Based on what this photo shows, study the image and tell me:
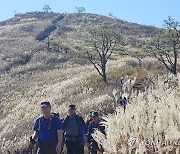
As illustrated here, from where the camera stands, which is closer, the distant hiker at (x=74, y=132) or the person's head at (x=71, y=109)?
the person's head at (x=71, y=109)

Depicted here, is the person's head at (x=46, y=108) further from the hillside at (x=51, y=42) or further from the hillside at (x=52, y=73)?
the hillside at (x=51, y=42)

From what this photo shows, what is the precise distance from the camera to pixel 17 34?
85.3 m

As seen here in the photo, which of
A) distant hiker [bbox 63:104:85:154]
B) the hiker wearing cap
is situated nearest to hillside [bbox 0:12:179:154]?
distant hiker [bbox 63:104:85:154]

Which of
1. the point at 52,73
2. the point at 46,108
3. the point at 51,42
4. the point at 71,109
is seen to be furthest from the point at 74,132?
the point at 51,42

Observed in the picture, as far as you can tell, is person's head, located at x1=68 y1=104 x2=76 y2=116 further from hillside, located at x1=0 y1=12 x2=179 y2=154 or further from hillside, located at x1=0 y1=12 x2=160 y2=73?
hillside, located at x1=0 y1=12 x2=160 y2=73

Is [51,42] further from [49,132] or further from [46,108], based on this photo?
[46,108]

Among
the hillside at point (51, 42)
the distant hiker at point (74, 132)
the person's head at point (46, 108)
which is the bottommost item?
the distant hiker at point (74, 132)

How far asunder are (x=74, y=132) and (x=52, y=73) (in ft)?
113

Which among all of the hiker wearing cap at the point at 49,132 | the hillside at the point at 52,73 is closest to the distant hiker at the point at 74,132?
the hiker wearing cap at the point at 49,132

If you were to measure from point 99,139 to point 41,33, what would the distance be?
83.5 metres

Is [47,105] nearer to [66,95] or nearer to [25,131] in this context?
[25,131]

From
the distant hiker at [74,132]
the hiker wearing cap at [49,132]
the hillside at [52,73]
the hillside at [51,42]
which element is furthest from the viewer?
the hillside at [51,42]

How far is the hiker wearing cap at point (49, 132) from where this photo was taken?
6.93 metres

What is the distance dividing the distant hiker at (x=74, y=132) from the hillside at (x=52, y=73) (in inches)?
192
